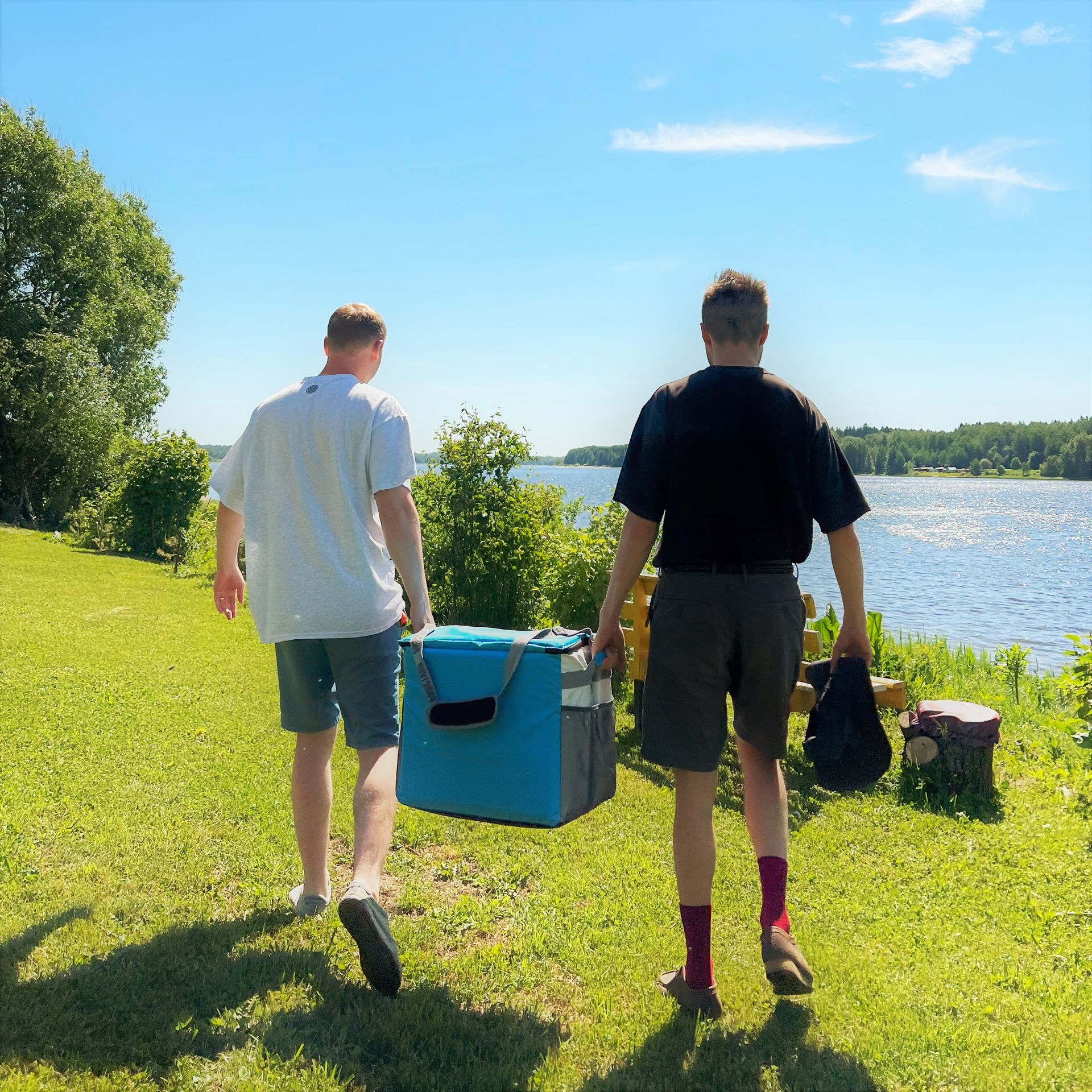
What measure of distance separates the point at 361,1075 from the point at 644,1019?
2.74 ft

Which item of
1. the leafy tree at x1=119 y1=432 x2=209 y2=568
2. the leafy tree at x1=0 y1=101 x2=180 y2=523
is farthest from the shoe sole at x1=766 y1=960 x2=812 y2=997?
the leafy tree at x1=0 y1=101 x2=180 y2=523

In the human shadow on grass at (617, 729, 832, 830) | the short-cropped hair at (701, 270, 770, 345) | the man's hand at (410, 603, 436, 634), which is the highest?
the short-cropped hair at (701, 270, 770, 345)

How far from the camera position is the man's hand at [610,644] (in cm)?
294

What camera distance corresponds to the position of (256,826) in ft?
14.0

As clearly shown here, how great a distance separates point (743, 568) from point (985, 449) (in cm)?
A: 9681

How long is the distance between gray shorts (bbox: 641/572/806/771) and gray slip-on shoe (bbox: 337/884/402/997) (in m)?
0.91

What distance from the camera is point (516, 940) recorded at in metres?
3.28

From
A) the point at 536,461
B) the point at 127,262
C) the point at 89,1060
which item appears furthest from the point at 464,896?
the point at 127,262

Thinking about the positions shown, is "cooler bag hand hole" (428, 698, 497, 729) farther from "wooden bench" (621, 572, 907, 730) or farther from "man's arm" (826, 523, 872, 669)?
"wooden bench" (621, 572, 907, 730)

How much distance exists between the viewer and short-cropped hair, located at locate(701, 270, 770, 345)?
2865 millimetres

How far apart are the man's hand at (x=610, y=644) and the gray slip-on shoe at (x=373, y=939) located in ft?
3.25

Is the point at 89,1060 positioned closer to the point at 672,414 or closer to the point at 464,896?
the point at 464,896

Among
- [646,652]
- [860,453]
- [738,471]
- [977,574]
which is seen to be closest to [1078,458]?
[860,453]

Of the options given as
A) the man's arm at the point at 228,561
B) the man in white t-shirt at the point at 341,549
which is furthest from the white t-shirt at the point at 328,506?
the man's arm at the point at 228,561
